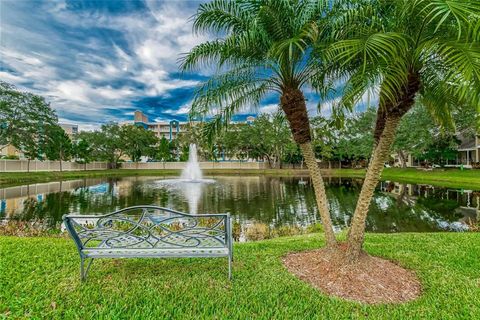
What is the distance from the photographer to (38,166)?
112 feet

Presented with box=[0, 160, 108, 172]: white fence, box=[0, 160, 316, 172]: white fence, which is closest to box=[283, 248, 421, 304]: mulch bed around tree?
box=[0, 160, 108, 172]: white fence

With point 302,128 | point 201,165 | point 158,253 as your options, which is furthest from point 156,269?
point 201,165

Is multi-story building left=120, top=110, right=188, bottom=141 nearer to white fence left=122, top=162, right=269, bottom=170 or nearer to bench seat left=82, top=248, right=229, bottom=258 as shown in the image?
white fence left=122, top=162, right=269, bottom=170

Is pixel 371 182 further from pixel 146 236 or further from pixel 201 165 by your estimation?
pixel 201 165

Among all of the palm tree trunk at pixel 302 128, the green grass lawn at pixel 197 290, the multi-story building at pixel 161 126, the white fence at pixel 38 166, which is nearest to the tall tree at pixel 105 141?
the white fence at pixel 38 166

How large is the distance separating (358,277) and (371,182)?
4.15 feet

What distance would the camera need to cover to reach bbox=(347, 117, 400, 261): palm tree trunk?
3.64m

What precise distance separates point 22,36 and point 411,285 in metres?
8.88

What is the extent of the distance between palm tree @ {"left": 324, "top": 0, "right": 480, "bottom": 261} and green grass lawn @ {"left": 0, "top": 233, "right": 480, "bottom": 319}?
3.44 ft

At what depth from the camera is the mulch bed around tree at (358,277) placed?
10.3 ft

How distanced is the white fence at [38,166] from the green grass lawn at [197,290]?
33.5m

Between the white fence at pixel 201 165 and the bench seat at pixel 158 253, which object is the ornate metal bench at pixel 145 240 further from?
the white fence at pixel 201 165

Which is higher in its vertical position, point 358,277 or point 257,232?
point 358,277

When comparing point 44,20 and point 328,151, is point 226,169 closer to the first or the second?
point 328,151
